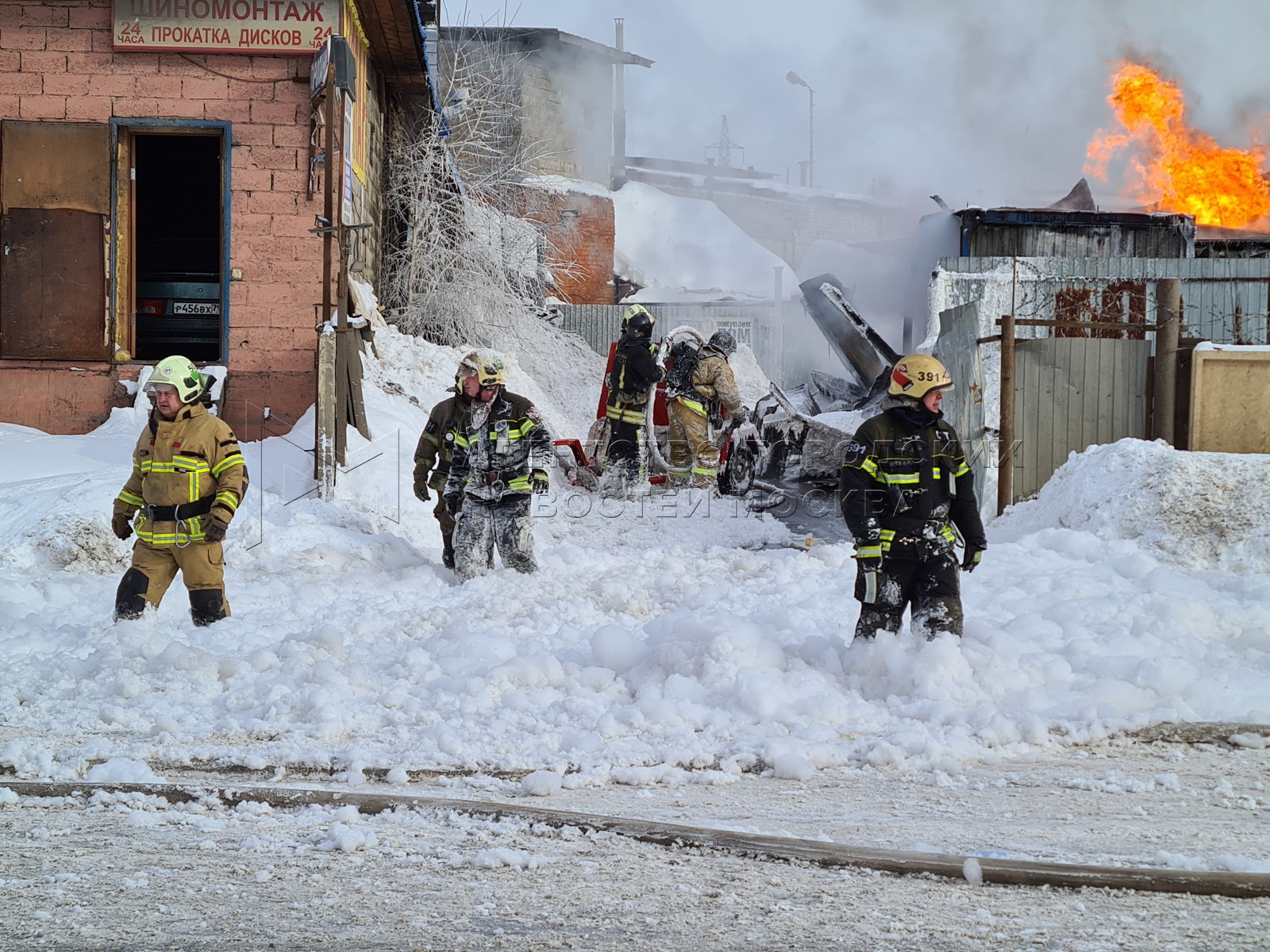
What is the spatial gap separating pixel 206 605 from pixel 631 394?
264 inches

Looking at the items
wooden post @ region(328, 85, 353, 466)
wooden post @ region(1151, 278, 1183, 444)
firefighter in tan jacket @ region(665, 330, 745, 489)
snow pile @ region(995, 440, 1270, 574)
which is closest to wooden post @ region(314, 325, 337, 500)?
wooden post @ region(328, 85, 353, 466)

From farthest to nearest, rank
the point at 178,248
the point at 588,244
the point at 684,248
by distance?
the point at 684,248 → the point at 588,244 → the point at 178,248

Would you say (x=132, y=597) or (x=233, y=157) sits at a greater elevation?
(x=233, y=157)

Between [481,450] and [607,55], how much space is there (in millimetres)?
32015

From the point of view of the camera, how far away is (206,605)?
6.95 meters

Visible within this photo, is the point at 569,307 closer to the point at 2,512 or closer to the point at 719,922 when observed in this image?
the point at 2,512

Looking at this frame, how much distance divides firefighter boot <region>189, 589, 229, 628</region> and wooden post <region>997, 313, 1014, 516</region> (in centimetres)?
716

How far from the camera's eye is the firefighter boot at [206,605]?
22.8 ft

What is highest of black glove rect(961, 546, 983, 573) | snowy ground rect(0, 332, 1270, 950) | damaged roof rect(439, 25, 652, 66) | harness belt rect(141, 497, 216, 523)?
damaged roof rect(439, 25, 652, 66)

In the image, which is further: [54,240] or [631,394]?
[631,394]

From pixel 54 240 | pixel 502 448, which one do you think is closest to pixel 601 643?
pixel 502 448

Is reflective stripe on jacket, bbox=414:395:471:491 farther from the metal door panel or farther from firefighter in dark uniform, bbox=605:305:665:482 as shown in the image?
the metal door panel

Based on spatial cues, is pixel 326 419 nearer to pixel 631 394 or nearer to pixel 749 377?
pixel 631 394

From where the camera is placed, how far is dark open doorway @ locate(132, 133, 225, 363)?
47.3ft
